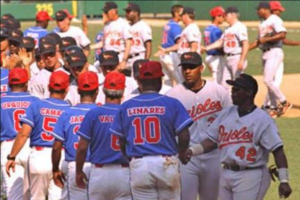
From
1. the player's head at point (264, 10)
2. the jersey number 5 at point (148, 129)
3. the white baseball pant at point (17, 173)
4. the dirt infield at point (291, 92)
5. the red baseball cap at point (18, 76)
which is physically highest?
the player's head at point (264, 10)

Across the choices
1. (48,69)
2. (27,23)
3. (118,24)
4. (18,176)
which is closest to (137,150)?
(18,176)

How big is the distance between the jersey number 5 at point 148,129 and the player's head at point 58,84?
1.43m

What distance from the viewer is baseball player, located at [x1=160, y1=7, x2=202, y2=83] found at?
651 inches

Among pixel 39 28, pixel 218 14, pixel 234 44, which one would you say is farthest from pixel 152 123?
pixel 218 14

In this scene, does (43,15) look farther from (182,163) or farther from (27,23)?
(27,23)

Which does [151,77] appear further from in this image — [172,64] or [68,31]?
[172,64]

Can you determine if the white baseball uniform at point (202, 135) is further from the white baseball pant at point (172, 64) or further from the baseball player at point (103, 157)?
the white baseball pant at point (172, 64)

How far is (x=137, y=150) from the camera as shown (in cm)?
746

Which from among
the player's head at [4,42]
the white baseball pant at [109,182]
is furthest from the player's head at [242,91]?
the player's head at [4,42]

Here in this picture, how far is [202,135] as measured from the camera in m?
8.33

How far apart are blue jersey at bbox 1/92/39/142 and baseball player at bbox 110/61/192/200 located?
2.12 m

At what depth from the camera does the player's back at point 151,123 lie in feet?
24.4

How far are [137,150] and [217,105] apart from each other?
4.12 ft

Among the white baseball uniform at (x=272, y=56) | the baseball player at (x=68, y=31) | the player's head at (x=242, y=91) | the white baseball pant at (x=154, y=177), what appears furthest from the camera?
the white baseball uniform at (x=272, y=56)
